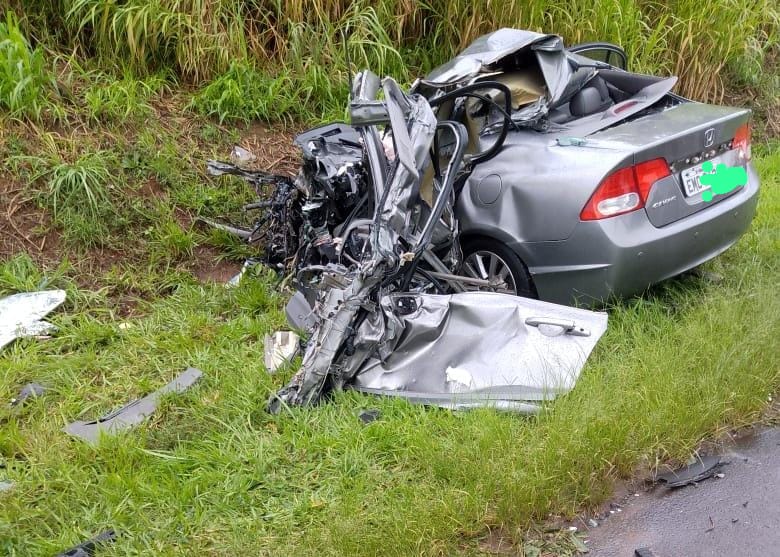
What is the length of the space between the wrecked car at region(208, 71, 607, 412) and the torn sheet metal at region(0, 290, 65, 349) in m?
1.50

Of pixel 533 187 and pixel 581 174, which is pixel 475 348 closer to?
pixel 533 187

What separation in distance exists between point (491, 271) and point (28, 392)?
98.3 inches

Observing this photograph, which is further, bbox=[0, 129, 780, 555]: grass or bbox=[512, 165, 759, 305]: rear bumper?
bbox=[512, 165, 759, 305]: rear bumper

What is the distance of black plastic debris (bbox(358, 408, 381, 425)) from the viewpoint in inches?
126

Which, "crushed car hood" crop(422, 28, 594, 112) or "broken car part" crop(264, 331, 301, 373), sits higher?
"crushed car hood" crop(422, 28, 594, 112)

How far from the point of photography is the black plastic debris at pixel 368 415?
3189 millimetres

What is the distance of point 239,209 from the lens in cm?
540

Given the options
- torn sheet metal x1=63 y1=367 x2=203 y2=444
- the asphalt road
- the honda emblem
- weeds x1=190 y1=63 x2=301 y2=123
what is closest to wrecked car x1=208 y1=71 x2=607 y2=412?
torn sheet metal x1=63 y1=367 x2=203 y2=444

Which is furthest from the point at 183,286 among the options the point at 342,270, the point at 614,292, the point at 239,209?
the point at 614,292

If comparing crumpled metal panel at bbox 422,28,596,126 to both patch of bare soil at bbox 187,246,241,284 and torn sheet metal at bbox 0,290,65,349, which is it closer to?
patch of bare soil at bbox 187,246,241,284

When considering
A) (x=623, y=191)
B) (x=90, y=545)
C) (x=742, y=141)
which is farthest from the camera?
(x=742, y=141)

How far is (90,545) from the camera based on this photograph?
104 inches

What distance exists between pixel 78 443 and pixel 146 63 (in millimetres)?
3983

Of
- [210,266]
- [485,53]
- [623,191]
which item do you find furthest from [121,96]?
[623,191]
